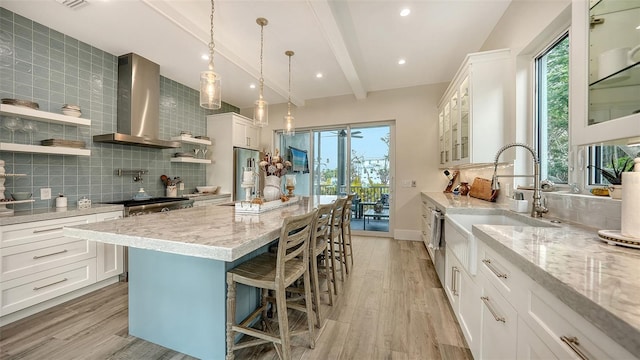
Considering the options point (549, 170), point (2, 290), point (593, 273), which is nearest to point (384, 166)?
point (549, 170)

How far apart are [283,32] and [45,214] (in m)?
2.92

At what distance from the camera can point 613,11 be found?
3.34 ft

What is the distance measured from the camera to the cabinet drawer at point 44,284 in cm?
192

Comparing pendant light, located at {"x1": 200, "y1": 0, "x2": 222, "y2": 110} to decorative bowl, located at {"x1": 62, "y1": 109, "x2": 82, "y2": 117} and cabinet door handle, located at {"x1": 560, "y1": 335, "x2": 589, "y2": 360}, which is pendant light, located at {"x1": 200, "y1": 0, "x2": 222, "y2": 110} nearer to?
decorative bowl, located at {"x1": 62, "y1": 109, "x2": 82, "y2": 117}

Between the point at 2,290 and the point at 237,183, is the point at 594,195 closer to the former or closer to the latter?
the point at 2,290

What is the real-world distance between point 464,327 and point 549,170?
1569mm

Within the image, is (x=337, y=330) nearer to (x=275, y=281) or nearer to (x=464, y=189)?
(x=275, y=281)

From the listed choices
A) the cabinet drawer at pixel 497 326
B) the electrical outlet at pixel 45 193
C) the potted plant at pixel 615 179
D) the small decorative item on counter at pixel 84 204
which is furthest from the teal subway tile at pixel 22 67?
the potted plant at pixel 615 179

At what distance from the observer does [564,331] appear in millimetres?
660

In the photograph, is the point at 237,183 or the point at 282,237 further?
the point at 237,183

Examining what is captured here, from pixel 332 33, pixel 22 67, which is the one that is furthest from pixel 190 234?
pixel 22 67

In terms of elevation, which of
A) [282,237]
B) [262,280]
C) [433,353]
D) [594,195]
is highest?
[594,195]

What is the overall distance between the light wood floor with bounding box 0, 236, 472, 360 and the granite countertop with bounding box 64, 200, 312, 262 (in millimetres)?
882

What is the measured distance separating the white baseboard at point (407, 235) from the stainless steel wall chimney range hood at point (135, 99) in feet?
13.9
